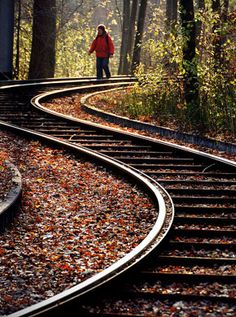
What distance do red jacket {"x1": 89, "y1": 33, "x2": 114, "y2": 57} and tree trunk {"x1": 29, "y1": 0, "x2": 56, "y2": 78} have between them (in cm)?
151

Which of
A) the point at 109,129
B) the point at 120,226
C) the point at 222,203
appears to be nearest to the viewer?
the point at 120,226

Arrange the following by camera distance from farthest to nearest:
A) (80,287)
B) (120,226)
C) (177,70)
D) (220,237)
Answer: (177,70)
(120,226)
(220,237)
(80,287)

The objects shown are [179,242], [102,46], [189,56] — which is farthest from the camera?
[102,46]

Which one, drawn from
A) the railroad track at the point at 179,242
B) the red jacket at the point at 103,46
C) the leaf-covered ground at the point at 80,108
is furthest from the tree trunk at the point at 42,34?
the railroad track at the point at 179,242

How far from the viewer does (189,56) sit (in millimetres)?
17453

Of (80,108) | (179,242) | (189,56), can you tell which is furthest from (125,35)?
(179,242)

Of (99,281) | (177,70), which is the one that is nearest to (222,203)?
(99,281)

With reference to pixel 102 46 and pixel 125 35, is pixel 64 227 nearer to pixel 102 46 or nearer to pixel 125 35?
pixel 102 46

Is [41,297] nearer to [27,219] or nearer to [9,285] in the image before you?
[9,285]

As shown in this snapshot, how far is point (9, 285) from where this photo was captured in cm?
655

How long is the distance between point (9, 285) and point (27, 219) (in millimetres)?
2275

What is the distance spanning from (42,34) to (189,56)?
10563mm

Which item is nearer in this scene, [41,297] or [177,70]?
[41,297]

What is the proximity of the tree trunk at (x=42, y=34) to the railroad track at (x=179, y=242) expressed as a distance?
1206 centimetres
